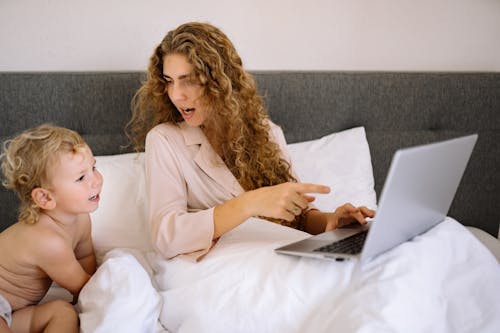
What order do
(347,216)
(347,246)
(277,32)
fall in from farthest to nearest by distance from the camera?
(277,32) → (347,216) → (347,246)

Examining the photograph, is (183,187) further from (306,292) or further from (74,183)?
(306,292)

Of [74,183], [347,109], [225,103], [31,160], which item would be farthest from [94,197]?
[347,109]

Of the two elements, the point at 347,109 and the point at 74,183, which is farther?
the point at 347,109

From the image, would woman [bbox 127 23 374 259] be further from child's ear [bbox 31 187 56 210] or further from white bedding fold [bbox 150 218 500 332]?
child's ear [bbox 31 187 56 210]

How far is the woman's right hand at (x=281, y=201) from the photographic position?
50.1 inches

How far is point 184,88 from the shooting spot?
145 centimetres

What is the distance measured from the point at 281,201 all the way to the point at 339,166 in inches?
26.0

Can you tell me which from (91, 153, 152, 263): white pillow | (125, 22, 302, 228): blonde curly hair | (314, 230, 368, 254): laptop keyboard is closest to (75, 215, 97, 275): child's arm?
(91, 153, 152, 263): white pillow

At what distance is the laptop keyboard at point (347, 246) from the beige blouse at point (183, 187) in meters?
0.32

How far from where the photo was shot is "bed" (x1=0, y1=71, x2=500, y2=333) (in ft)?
3.60

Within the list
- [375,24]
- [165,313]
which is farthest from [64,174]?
[375,24]

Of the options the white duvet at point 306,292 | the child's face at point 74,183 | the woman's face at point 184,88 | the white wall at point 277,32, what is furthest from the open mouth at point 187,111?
the white wall at point 277,32

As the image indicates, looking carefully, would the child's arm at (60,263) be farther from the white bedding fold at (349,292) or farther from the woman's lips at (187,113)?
the woman's lips at (187,113)

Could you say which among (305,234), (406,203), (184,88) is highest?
(184,88)
